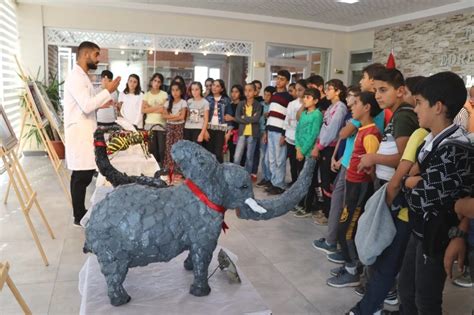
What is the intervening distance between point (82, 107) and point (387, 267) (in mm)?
2459

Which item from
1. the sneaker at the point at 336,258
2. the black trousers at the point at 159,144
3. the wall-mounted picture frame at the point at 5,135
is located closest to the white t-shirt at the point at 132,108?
the black trousers at the point at 159,144

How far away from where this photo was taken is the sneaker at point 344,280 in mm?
2633

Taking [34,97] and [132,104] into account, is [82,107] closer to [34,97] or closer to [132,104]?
[34,97]

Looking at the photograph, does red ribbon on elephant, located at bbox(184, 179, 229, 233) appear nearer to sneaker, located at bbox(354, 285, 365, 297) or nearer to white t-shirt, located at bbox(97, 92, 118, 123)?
sneaker, located at bbox(354, 285, 365, 297)

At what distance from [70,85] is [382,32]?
23.8ft

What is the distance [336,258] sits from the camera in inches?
119

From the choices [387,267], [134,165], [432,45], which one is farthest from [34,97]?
[432,45]

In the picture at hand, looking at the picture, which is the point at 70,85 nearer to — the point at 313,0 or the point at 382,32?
the point at 313,0

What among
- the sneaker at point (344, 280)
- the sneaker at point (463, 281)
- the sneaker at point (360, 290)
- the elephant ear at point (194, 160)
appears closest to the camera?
the elephant ear at point (194, 160)

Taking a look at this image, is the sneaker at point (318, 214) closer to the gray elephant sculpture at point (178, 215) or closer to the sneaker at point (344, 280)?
the sneaker at point (344, 280)

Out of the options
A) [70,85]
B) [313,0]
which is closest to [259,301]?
[70,85]

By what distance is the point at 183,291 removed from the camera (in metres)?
1.34

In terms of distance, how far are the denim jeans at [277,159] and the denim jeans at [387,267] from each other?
2846 mm

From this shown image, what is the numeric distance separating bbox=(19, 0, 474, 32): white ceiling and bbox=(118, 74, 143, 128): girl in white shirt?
2.61 m
